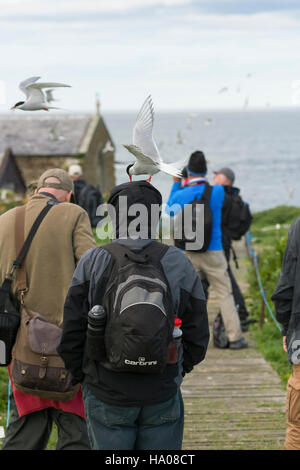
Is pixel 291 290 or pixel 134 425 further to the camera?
pixel 291 290

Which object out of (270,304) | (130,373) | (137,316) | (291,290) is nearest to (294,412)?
(291,290)

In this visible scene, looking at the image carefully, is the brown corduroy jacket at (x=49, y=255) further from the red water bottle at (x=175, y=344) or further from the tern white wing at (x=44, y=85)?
the tern white wing at (x=44, y=85)

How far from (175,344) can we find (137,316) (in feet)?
1.13

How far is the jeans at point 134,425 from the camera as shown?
3.00 meters

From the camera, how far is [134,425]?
3.04 meters

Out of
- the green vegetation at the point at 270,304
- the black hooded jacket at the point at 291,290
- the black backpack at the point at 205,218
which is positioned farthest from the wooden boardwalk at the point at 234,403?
the black hooded jacket at the point at 291,290

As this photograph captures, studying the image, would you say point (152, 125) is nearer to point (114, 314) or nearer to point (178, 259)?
point (178, 259)

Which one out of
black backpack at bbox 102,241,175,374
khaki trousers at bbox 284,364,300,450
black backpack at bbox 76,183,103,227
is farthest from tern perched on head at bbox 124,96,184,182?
black backpack at bbox 76,183,103,227

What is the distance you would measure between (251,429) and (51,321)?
220cm

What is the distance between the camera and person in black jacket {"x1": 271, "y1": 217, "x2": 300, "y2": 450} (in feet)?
12.4

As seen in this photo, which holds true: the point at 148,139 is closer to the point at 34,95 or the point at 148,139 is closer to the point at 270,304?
the point at 34,95
